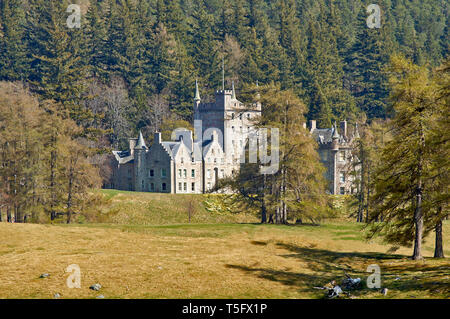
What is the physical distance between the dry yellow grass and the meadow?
0.15 feet

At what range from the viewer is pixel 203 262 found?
3856cm

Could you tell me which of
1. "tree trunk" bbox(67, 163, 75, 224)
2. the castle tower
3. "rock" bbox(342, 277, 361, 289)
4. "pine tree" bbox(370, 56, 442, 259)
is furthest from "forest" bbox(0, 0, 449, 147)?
"rock" bbox(342, 277, 361, 289)

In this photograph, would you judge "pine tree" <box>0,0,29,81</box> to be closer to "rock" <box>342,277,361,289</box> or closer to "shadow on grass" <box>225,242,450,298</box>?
"shadow on grass" <box>225,242,450,298</box>

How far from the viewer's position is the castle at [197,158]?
92250 mm

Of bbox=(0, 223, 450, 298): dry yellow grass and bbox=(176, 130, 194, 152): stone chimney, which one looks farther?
bbox=(176, 130, 194, 152): stone chimney

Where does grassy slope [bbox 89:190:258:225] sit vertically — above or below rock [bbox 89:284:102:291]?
above

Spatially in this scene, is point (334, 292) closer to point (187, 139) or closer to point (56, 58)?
point (187, 139)

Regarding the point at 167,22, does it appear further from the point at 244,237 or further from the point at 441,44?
the point at 244,237

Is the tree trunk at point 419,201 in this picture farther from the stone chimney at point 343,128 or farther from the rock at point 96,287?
the stone chimney at point 343,128

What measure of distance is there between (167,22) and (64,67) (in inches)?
1308

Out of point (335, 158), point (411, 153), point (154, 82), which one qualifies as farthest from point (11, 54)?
point (411, 153)

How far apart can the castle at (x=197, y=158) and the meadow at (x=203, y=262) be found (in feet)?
124

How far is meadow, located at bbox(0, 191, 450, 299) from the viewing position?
106ft
